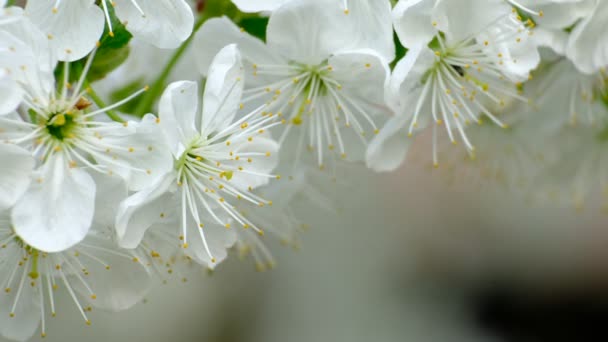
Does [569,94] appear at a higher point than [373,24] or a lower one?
lower

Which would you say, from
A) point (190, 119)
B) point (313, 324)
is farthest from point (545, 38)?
point (313, 324)

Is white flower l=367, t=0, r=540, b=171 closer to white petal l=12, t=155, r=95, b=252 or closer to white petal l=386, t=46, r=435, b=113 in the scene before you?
white petal l=386, t=46, r=435, b=113

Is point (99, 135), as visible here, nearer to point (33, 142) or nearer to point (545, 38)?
point (33, 142)

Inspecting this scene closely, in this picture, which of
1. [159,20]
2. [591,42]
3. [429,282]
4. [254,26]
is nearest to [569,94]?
[591,42]

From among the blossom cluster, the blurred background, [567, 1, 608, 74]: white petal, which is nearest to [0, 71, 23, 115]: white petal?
the blossom cluster

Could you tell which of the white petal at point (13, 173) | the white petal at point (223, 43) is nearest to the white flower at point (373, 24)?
the white petal at point (223, 43)

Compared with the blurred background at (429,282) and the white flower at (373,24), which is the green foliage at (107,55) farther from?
the blurred background at (429,282)

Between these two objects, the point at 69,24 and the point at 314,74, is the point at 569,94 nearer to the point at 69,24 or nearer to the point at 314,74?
the point at 314,74
